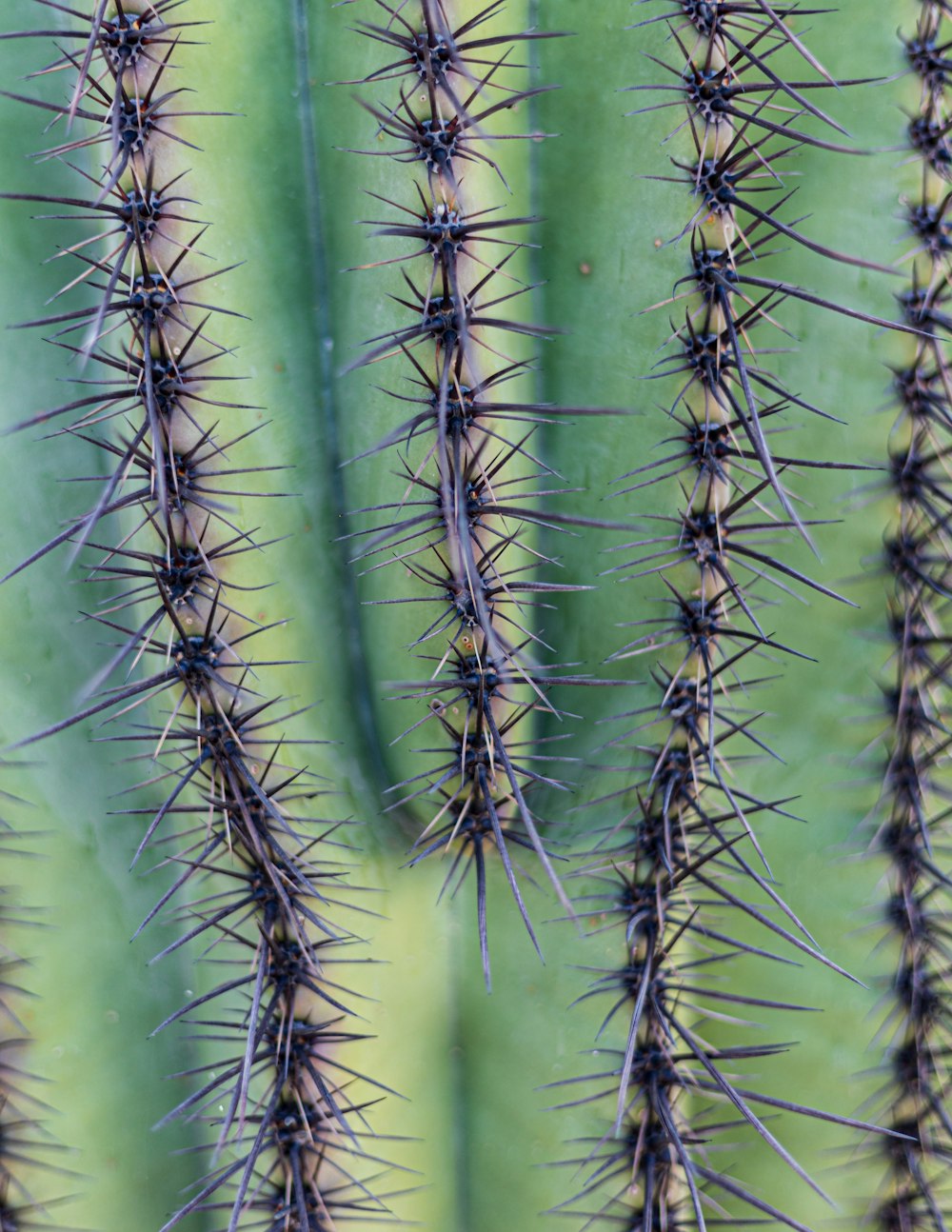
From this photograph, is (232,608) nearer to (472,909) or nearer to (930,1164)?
(472,909)

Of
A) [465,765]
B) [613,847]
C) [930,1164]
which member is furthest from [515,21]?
[930,1164]

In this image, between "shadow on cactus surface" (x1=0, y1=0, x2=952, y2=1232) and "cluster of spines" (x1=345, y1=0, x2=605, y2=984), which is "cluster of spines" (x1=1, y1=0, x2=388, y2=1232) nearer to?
"shadow on cactus surface" (x1=0, y1=0, x2=952, y2=1232)

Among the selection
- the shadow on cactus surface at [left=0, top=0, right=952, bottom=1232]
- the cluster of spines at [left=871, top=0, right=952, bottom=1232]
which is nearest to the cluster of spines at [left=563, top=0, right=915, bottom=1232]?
the shadow on cactus surface at [left=0, top=0, right=952, bottom=1232]

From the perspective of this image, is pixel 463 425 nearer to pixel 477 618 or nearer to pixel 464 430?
pixel 464 430

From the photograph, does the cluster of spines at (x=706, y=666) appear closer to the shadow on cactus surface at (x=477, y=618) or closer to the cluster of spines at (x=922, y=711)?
the shadow on cactus surface at (x=477, y=618)

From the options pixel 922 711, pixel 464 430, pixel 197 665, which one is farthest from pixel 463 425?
pixel 922 711

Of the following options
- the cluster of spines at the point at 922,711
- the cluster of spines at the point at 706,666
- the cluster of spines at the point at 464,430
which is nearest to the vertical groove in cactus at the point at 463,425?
the cluster of spines at the point at 464,430
